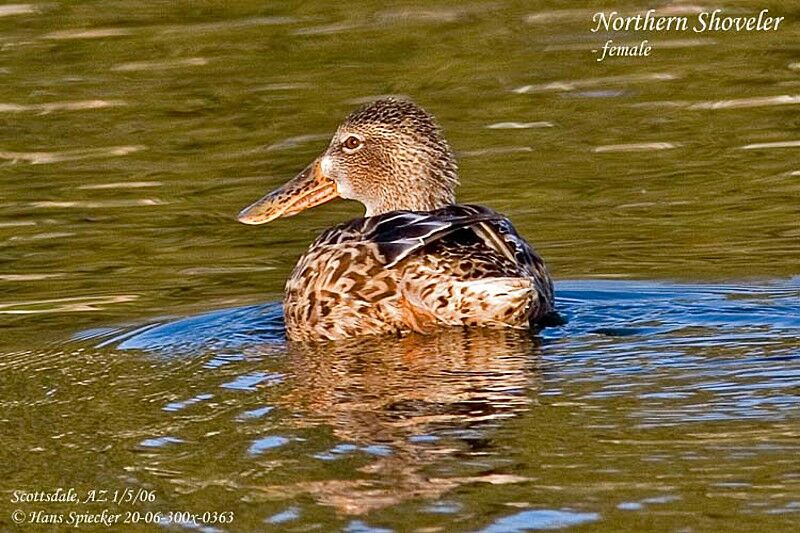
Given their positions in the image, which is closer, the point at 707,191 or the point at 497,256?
the point at 497,256

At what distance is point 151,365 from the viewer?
821 cm

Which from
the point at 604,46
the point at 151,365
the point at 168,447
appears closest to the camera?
the point at 168,447

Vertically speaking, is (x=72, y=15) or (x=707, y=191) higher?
(x=72, y=15)

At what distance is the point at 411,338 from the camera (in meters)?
8.38

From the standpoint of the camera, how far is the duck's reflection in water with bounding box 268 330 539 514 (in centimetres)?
589

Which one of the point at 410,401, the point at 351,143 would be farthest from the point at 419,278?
the point at 351,143

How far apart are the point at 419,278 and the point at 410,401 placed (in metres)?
1.40

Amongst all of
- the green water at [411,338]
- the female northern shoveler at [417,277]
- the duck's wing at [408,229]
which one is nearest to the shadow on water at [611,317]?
the green water at [411,338]

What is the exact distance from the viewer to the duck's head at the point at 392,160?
9805 millimetres

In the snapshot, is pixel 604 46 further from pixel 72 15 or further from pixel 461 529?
pixel 461 529

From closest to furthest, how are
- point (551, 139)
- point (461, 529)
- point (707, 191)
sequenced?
point (461, 529), point (707, 191), point (551, 139)

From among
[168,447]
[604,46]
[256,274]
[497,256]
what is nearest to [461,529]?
[168,447]

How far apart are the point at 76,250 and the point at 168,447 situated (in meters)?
4.58

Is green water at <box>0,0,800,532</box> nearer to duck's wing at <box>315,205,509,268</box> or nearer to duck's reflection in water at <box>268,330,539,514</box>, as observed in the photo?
duck's reflection in water at <box>268,330,539,514</box>
